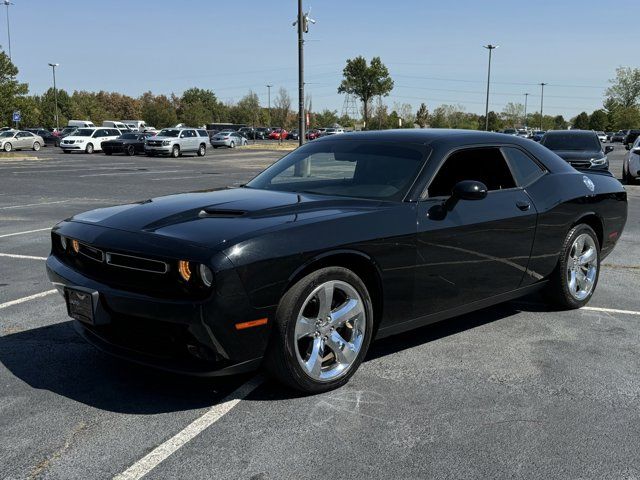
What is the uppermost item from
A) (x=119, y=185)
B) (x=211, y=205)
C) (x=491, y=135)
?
(x=491, y=135)

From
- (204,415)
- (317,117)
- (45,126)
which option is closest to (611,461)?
(204,415)

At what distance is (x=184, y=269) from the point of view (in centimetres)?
322

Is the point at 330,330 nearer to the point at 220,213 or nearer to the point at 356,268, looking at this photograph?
the point at 356,268

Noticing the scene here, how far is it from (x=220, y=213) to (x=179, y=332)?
0.82 meters

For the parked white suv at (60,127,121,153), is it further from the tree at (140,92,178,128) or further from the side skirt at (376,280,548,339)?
the tree at (140,92,178,128)

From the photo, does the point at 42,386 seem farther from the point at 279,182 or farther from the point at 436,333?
the point at 436,333

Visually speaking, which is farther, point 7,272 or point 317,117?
point 317,117

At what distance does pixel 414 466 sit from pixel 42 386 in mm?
2240

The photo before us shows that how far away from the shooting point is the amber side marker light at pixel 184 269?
321cm

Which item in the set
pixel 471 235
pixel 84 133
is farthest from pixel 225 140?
pixel 471 235

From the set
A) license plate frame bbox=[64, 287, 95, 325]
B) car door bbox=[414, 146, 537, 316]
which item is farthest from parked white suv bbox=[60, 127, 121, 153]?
license plate frame bbox=[64, 287, 95, 325]

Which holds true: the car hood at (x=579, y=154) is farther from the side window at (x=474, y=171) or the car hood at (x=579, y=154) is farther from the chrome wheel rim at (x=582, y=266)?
the side window at (x=474, y=171)

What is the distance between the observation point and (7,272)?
6812mm

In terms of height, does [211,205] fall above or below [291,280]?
above
